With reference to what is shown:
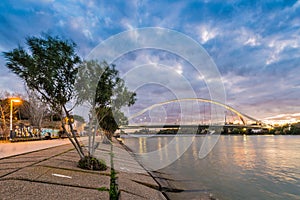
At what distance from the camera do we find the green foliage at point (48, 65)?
883 cm

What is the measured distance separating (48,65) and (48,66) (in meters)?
0.04

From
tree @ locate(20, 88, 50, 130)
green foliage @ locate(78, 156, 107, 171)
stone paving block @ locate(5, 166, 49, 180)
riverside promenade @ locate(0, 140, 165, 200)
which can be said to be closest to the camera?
riverside promenade @ locate(0, 140, 165, 200)

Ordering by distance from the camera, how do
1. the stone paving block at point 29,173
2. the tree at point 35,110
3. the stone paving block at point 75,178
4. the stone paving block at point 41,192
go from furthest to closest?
1. the tree at point 35,110
2. the stone paving block at point 75,178
3. the stone paving block at point 29,173
4. the stone paving block at point 41,192

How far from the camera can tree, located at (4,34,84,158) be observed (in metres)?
8.83

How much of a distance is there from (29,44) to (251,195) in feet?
43.8

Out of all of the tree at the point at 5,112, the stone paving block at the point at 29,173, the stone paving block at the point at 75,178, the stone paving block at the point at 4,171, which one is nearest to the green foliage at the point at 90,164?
the stone paving block at the point at 75,178

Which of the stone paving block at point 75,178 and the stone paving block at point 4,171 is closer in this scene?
the stone paving block at point 4,171

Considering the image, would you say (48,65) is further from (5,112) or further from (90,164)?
(5,112)

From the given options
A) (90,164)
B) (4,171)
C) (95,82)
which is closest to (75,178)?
(90,164)

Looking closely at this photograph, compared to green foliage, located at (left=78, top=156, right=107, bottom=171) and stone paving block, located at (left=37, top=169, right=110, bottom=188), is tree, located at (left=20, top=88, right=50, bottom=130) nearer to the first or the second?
green foliage, located at (left=78, top=156, right=107, bottom=171)

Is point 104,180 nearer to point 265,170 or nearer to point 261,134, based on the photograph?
point 265,170

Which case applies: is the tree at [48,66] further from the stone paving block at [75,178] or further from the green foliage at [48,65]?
the stone paving block at [75,178]

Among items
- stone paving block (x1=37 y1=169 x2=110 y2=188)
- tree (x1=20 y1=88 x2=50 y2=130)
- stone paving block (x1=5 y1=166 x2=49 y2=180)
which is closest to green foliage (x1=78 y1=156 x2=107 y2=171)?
stone paving block (x1=37 y1=169 x2=110 y2=188)

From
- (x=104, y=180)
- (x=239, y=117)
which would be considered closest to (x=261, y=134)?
(x=239, y=117)
